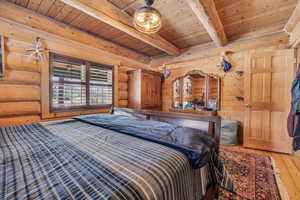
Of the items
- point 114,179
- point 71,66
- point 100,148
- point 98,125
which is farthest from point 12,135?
point 71,66

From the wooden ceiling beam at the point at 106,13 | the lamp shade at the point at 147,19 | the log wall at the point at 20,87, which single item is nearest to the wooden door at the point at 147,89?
the wooden ceiling beam at the point at 106,13

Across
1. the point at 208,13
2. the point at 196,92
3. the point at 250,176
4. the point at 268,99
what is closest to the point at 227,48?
the point at 196,92

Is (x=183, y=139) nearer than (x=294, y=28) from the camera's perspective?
Yes

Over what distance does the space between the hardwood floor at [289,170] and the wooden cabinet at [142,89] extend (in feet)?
8.24

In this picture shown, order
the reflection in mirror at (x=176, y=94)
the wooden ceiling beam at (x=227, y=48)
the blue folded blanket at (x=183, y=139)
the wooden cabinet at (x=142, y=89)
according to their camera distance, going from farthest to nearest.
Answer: the reflection in mirror at (x=176, y=94) < the wooden cabinet at (x=142, y=89) < the wooden ceiling beam at (x=227, y=48) < the blue folded blanket at (x=183, y=139)

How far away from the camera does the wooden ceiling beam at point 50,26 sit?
1909mm

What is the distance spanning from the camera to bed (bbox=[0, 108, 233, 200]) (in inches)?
21.5

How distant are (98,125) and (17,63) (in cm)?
186

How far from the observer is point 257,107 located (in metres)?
2.70

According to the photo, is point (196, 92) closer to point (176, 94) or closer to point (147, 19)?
point (176, 94)

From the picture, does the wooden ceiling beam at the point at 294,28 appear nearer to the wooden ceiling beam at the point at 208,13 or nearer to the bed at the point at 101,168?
the wooden ceiling beam at the point at 208,13

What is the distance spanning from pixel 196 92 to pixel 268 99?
153 cm

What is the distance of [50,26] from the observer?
227cm

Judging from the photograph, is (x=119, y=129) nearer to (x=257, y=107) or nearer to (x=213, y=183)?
(x=213, y=183)
